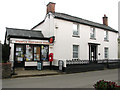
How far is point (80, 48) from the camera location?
15633 millimetres

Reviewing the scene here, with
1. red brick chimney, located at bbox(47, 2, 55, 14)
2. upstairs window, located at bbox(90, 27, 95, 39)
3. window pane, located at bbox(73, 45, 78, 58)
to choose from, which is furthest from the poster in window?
upstairs window, located at bbox(90, 27, 95, 39)

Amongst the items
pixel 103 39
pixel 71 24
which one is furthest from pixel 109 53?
pixel 71 24

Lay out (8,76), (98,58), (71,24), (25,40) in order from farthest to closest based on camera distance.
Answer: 1. (98,58)
2. (71,24)
3. (25,40)
4. (8,76)

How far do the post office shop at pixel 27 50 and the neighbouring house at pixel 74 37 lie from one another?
40.4 inches

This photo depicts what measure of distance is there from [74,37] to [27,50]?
19.0ft

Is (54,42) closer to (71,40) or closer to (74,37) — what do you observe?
(71,40)

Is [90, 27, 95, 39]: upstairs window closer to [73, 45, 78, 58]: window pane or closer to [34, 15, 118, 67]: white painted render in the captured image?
[34, 15, 118, 67]: white painted render

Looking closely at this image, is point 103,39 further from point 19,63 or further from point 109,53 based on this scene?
point 19,63

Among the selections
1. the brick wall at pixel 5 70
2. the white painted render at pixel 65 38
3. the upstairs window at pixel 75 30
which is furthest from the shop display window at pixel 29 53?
the upstairs window at pixel 75 30

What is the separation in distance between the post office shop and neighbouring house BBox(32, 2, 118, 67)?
1026 millimetres

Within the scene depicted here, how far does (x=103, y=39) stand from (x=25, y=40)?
38.5 ft

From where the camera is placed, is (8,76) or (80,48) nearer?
(8,76)

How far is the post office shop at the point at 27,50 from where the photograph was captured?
12.3m

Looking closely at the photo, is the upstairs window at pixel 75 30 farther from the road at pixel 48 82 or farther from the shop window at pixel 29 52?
the road at pixel 48 82
